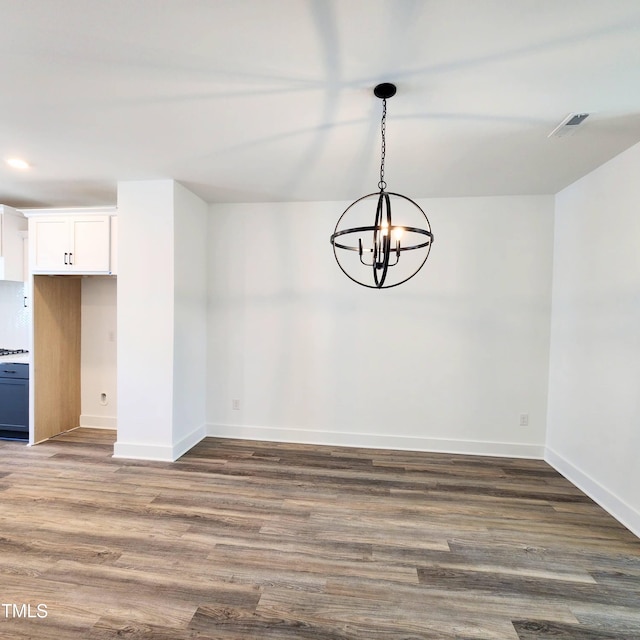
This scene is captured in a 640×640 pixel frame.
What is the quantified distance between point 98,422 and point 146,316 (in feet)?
6.28

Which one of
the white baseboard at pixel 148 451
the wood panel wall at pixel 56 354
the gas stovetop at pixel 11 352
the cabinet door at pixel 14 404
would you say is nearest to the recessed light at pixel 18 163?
the wood panel wall at pixel 56 354

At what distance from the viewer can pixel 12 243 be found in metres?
4.02

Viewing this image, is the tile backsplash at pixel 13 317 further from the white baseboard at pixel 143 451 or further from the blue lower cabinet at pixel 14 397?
the white baseboard at pixel 143 451

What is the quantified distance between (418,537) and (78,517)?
7.77 feet

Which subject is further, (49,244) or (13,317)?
(13,317)

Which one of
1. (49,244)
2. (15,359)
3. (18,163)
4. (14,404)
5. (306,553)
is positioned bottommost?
(306,553)

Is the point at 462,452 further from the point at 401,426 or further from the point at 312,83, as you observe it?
the point at 312,83

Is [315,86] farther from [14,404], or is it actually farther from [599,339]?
[14,404]

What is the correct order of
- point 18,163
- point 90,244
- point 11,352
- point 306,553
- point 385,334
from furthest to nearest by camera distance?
point 11,352
point 385,334
point 90,244
point 18,163
point 306,553

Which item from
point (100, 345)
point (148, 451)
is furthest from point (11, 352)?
point (148, 451)

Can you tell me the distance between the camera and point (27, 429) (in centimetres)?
398

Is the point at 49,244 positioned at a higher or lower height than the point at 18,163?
lower

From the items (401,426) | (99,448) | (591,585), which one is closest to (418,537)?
(591,585)

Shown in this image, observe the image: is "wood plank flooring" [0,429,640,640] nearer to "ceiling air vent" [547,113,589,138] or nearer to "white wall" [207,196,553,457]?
"white wall" [207,196,553,457]
